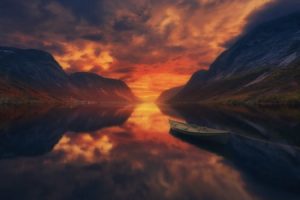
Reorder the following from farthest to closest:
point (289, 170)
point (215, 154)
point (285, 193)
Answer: point (215, 154)
point (289, 170)
point (285, 193)

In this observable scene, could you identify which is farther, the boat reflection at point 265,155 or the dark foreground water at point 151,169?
the boat reflection at point 265,155

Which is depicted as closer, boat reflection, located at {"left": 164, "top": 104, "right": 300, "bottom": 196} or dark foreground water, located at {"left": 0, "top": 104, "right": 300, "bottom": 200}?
dark foreground water, located at {"left": 0, "top": 104, "right": 300, "bottom": 200}

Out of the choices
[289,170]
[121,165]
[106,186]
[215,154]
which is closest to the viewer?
[106,186]

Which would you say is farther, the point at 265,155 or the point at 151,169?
the point at 265,155

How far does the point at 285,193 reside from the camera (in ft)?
63.6

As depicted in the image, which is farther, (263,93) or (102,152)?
(263,93)

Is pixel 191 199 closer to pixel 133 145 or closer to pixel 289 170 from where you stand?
pixel 289 170

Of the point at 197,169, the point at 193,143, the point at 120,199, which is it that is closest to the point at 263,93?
the point at 193,143

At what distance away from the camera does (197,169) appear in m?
26.1

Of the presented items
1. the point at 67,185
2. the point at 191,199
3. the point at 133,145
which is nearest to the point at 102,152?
the point at 133,145

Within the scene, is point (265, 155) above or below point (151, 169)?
below

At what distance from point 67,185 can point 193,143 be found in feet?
82.1

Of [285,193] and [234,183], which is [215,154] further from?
[285,193]

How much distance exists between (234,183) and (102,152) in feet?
70.3
